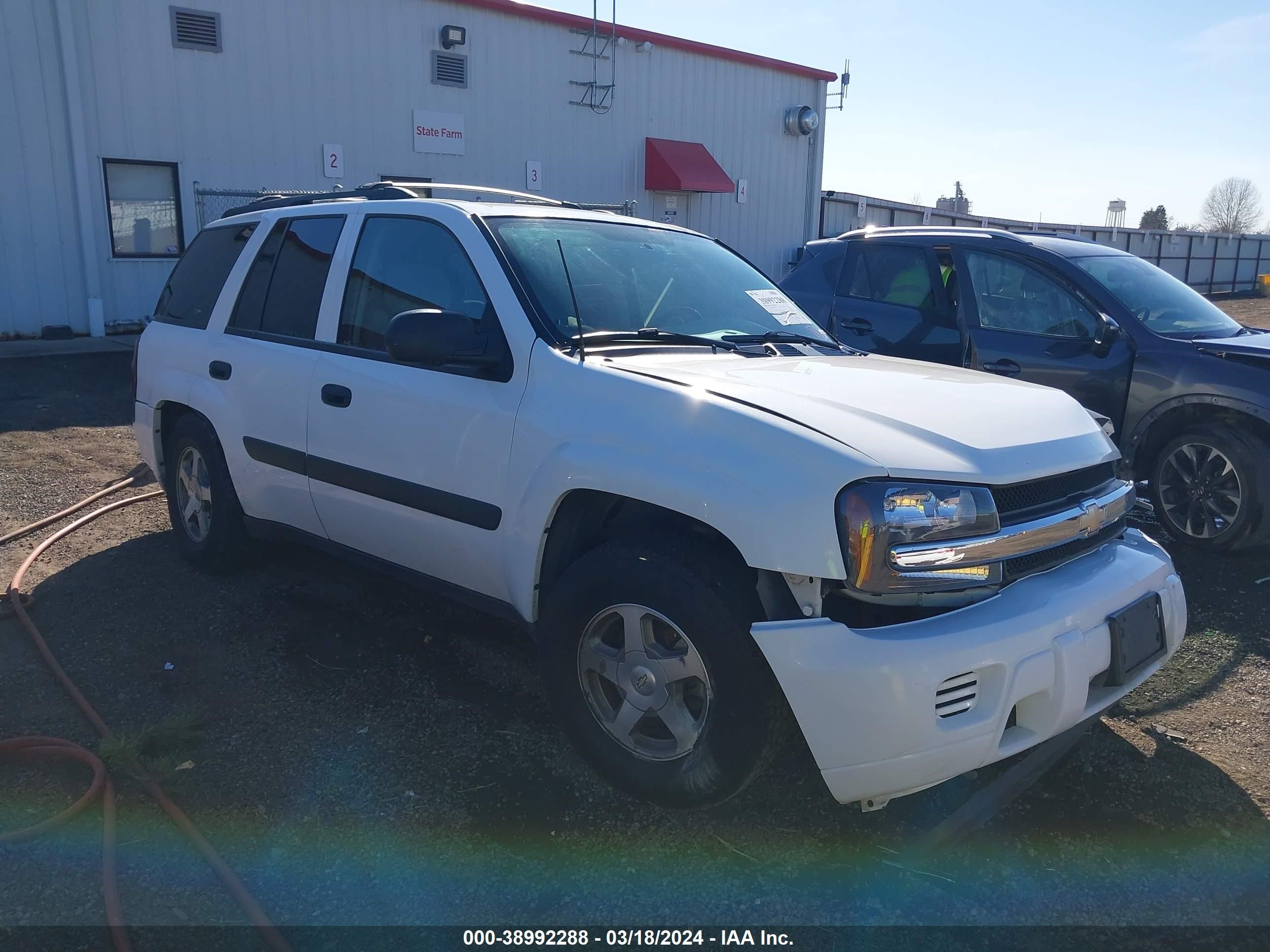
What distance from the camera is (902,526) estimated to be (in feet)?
7.92

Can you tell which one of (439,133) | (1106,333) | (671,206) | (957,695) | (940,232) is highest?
(439,133)

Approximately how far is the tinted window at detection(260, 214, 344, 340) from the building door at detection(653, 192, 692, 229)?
50.3 ft

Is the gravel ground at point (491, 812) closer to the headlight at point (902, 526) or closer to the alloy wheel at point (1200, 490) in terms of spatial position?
the headlight at point (902, 526)

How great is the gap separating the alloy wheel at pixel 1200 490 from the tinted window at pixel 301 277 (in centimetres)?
469

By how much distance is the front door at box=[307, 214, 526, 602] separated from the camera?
10.7 feet

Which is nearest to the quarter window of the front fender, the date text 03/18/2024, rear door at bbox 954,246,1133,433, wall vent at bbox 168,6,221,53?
the front fender

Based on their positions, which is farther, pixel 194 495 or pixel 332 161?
pixel 332 161

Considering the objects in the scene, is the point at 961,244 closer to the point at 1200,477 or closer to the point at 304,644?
the point at 1200,477

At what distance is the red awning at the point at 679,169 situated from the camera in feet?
59.9

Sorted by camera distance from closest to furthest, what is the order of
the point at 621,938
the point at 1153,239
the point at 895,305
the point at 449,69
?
the point at 621,938 < the point at 895,305 < the point at 449,69 < the point at 1153,239

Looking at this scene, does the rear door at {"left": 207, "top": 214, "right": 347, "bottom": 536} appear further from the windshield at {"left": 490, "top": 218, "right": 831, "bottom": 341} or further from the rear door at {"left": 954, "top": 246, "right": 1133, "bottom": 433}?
the rear door at {"left": 954, "top": 246, "right": 1133, "bottom": 433}

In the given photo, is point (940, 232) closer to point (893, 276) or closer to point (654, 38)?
point (893, 276)

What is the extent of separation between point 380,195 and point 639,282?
1.32m

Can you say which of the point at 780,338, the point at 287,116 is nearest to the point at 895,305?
the point at 780,338
